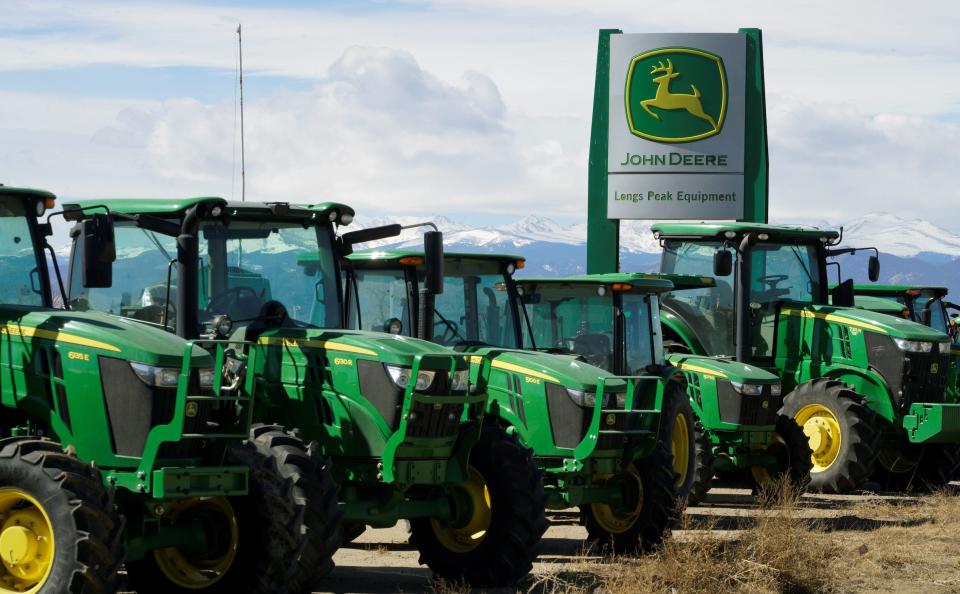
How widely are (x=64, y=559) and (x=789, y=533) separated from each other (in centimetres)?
570

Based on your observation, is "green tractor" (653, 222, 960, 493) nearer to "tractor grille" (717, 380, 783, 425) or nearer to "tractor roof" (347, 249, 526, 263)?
"tractor grille" (717, 380, 783, 425)

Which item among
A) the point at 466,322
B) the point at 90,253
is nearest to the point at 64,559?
the point at 90,253

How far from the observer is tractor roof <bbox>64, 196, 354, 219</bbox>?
10539mm

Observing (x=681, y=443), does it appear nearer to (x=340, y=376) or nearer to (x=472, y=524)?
(x=472, y=524)

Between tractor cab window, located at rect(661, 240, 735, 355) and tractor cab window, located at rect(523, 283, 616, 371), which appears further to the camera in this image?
tractor cab window, located at rect(661, 240, 735, 355)

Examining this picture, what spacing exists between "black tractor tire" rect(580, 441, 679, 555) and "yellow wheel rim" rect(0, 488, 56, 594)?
5750mm

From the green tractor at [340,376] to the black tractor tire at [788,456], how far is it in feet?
20.5

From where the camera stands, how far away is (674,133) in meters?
25.5

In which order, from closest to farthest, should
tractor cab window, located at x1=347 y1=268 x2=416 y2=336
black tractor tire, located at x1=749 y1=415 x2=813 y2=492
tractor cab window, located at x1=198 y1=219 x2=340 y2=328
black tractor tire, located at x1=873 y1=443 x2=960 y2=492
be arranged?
1. tractor cab window, located at x1=198 y1=219 x2=340 y2=328
2. tractor cab window, located at x1=347 y1=268 x2=416 y2=336
3. black tractor tire, located at x1=749 y1=415 x2=813 y2=492
4. black tractor tire, located at x1=873 y1=443 x2=960 y2=492

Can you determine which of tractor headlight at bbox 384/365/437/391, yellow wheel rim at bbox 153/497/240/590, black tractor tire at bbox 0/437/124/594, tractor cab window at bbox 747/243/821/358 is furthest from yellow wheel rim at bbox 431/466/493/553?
tractor cab window at bbox 747/243/821/358

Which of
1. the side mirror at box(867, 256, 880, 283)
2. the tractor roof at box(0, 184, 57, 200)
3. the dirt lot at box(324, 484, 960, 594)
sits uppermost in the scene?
the tractor roof at box(0, 184, 57, 200)

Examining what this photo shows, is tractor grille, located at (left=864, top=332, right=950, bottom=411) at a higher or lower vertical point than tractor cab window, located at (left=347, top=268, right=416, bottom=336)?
lower

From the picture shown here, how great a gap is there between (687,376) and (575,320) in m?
2.04

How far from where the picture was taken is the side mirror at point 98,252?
8860 millimetres
